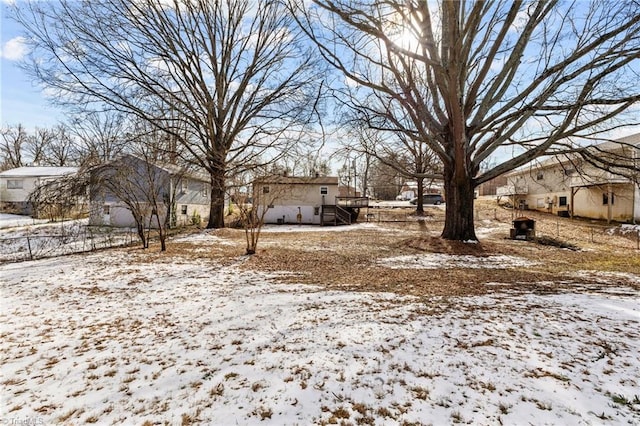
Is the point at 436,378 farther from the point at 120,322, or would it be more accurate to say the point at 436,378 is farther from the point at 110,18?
the point at 110,18

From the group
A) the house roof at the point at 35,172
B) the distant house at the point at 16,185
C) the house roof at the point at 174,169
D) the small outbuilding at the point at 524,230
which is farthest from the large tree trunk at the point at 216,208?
the distant house at the point at 16,185

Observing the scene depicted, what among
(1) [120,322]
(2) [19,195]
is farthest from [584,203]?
(2) [19,195]

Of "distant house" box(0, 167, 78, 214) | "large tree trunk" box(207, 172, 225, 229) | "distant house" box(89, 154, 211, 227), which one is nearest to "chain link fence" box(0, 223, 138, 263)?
"distant house" box(89, 154, 211, 227)

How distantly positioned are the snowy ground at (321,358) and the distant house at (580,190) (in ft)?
44.3

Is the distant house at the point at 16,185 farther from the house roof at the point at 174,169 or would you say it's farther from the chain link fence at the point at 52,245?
the chain link fence at the point at 52,245

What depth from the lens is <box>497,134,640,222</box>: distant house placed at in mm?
19156

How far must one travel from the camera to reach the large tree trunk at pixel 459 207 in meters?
12.4

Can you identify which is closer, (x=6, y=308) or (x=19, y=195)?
Answer: (x=6, y=308)

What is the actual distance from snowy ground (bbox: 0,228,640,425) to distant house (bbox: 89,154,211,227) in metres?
6.63

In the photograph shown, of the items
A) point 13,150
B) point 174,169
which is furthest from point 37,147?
point 174,169

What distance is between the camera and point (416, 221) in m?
26.5

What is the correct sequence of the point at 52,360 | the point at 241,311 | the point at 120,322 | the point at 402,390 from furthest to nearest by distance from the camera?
the point at 241,311 → the point at 120,322 → the point at 52,360 → the point at 402,390

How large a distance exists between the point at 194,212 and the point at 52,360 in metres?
23.6

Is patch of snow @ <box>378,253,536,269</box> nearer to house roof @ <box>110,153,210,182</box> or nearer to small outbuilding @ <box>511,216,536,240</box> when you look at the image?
small outbuilding @ <box>511,216,536,240</box>
